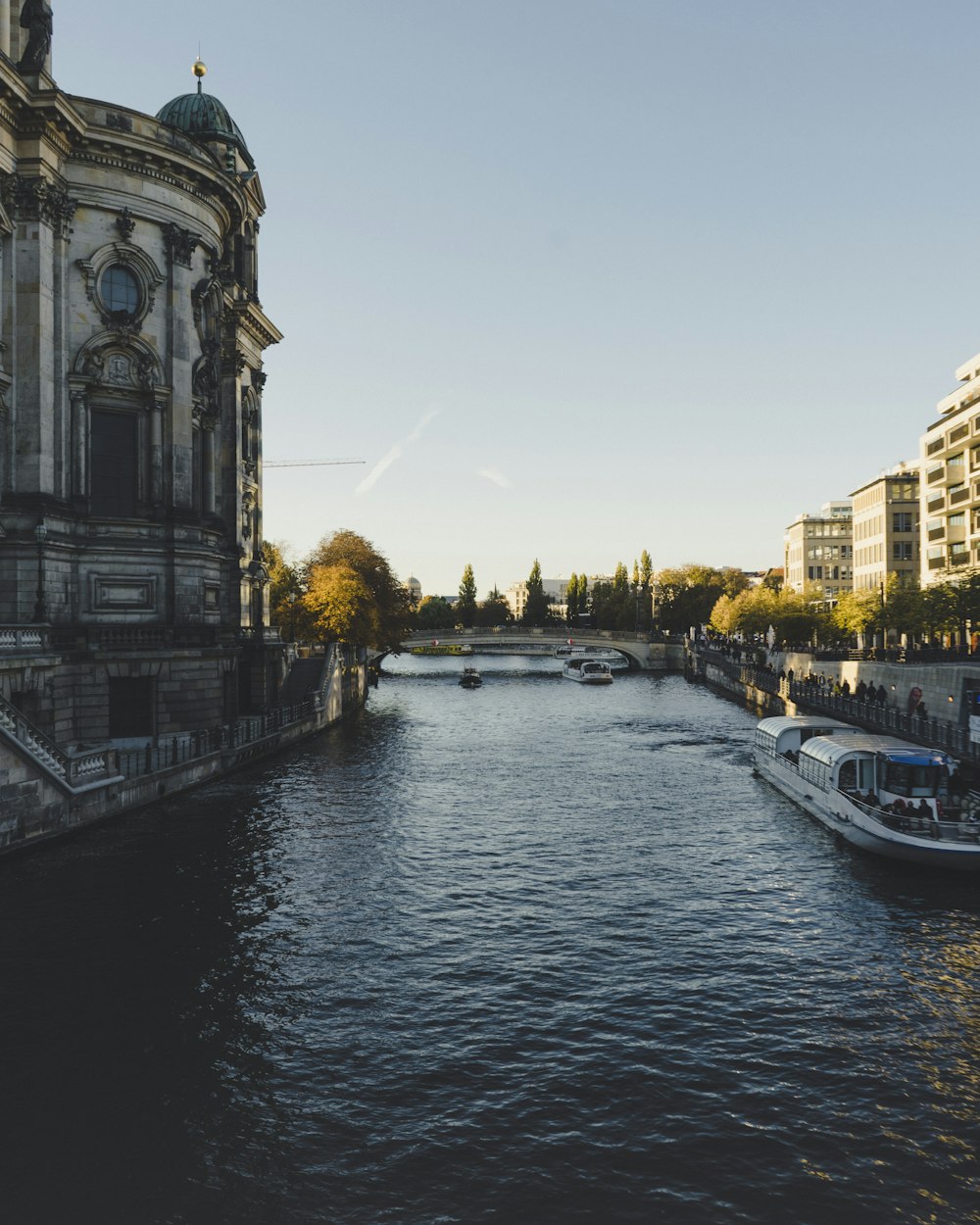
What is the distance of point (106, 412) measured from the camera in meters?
46.9

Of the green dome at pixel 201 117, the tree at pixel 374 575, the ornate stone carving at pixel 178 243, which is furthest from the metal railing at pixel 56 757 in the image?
the tree at pixel 374 575

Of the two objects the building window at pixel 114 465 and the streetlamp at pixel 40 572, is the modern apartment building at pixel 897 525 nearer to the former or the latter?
the building window at pixel 114 465

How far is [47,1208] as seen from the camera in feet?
42.2

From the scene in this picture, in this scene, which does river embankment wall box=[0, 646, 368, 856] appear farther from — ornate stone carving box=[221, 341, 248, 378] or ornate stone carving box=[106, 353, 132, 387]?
ornate stone carving box=[221, 341, 248, 378]

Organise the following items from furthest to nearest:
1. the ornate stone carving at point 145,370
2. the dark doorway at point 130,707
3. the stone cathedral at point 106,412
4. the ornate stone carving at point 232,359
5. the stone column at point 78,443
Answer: the ornate stone carving at point 232,359 < the ornate stone carving at point 145,370 < the stone column at point 78,443 < the dark doorway at point 130,707 < the stone cathedral at point 106,412

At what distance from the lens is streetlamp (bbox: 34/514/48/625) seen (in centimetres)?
4125

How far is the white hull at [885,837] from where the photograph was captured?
2856 centimetres

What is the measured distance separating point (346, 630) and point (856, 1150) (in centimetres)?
6869

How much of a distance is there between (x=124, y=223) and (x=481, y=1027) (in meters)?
42.1

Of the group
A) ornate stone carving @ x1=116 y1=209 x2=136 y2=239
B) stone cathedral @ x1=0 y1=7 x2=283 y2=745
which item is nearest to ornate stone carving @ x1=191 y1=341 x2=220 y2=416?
stone cathedral @ x1=0 y1=7 x2=283 y2=745

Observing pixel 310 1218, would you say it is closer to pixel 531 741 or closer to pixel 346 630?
pixel 531 741

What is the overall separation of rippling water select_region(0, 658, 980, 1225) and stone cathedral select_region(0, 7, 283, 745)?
11.5 meters

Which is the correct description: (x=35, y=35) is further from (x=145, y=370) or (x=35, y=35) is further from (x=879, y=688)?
(x=879, y=688)

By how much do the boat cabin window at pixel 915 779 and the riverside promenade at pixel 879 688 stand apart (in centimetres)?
943
